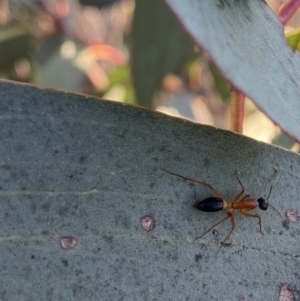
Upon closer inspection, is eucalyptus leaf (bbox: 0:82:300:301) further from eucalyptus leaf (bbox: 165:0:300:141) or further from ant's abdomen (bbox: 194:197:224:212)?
eucalyptus leaf (bbox: 165:0:300:141)

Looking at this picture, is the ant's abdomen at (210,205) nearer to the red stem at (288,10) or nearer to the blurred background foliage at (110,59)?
the red stem at (288,10)

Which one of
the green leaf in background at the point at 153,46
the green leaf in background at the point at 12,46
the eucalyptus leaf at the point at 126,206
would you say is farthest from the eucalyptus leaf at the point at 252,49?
the green leaf in background at the point at 12,46

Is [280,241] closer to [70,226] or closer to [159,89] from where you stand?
[70,226]

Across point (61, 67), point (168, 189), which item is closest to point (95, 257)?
point (168, 189)

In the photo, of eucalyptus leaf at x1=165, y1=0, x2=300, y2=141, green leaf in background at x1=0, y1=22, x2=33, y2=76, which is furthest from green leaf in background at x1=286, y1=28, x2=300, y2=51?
green leaf in background at x1=0, y1=22, x2=33, y2=76

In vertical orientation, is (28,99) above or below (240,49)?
below

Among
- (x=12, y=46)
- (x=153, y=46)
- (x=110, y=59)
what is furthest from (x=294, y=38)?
(x=12, y=46)
